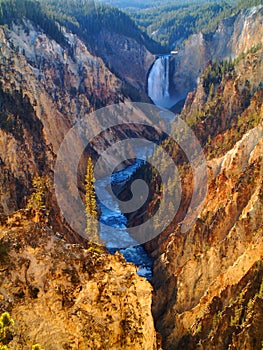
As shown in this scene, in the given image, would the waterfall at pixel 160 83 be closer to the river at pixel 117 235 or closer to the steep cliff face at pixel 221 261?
the river at pixel 117 235

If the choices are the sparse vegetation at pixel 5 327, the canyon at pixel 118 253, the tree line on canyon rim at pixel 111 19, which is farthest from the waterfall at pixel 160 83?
the sparse vegetation at pixel 5 327

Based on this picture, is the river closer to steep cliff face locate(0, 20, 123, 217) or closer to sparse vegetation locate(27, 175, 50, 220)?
steep cliff face locate(0, 20, 123, 217)

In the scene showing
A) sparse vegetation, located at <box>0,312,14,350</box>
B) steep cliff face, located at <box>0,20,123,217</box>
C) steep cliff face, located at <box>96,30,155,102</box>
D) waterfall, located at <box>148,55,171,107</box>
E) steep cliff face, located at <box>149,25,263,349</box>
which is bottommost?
sparse vegetation, located at <box>0,312,14,350</box>

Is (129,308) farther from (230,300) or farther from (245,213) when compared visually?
(245,213)

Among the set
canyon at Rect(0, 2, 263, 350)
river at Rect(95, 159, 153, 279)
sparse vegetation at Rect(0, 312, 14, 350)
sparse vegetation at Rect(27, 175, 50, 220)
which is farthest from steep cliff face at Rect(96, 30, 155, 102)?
sparse vegetation at Rect(0, 312, 14, 350)

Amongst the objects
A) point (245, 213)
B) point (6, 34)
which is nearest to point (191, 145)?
point (245, 213)

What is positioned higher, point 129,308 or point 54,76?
→ point 54,76
